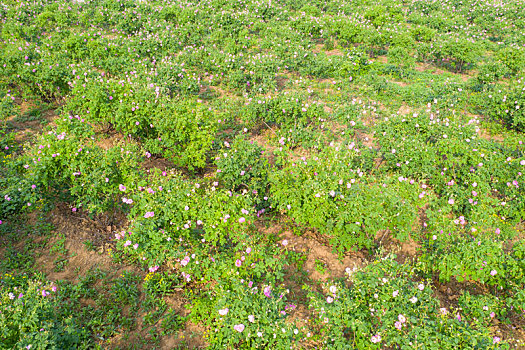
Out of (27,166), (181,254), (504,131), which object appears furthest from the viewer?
(504,131)

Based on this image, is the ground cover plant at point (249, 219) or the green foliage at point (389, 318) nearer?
the green foliage at point (389, 318)

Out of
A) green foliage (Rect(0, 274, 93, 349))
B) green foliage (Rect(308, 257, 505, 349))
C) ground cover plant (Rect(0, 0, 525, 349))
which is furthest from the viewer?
ground cover plant (Rect(0, 0, 525, 349))

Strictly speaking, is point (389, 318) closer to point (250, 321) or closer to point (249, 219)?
point (250, 321)

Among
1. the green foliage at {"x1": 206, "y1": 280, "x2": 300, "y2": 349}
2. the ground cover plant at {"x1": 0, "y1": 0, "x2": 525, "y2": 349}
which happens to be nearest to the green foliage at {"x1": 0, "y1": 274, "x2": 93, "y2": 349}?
the ground cover plant at {"x1": 0, "y1": 0, "x2": 525, "y2": 349}

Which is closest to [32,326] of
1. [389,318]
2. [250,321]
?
[250,321]

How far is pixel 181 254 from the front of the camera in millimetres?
4223

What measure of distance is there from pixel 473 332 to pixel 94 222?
5738mm

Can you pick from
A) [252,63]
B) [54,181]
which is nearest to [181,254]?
[54,181]

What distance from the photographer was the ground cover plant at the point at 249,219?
12.3 feet

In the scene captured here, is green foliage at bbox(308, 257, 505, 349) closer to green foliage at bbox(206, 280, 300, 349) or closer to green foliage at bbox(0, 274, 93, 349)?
green foliage at bbox(206, 280, 300, 349)

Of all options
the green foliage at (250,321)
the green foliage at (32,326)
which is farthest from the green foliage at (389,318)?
the green foliage at (32,326)

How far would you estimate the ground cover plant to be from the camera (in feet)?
12.3

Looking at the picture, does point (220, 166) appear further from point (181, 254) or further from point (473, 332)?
point (473, 332)

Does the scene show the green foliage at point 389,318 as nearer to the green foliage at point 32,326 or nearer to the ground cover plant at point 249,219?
the ground cover plant at point 249,219
